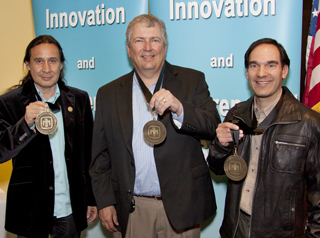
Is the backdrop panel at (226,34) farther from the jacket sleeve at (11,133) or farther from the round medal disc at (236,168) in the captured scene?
the jacket sleeve at (11,133)

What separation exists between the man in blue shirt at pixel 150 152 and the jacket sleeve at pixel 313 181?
2.29 ft

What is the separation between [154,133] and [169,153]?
0.79 feet

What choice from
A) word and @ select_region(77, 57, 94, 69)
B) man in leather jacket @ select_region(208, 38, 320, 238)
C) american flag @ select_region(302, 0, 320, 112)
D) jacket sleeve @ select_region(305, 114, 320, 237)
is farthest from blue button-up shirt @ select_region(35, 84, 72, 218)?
american flag @ select_region(302, 0, 320, 112)

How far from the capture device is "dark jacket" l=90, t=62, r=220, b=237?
7.56 feet

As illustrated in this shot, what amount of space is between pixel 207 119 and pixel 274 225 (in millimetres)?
886

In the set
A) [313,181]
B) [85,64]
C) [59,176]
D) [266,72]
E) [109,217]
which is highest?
[85,64]

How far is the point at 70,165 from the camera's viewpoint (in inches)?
99.1

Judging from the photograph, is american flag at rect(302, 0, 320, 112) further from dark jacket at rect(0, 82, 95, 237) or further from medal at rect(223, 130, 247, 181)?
dark jacket at rect(0, 82, 95, 237)

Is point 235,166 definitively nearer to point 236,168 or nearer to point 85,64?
point 236,168

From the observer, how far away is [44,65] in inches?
98.8

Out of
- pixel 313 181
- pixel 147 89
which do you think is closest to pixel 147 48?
pixel 147 89

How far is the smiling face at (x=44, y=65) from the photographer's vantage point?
2.51 meters

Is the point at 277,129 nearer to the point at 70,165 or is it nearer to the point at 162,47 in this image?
the point at 162,47

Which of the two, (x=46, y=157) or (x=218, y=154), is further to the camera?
(x=46, y=157)
